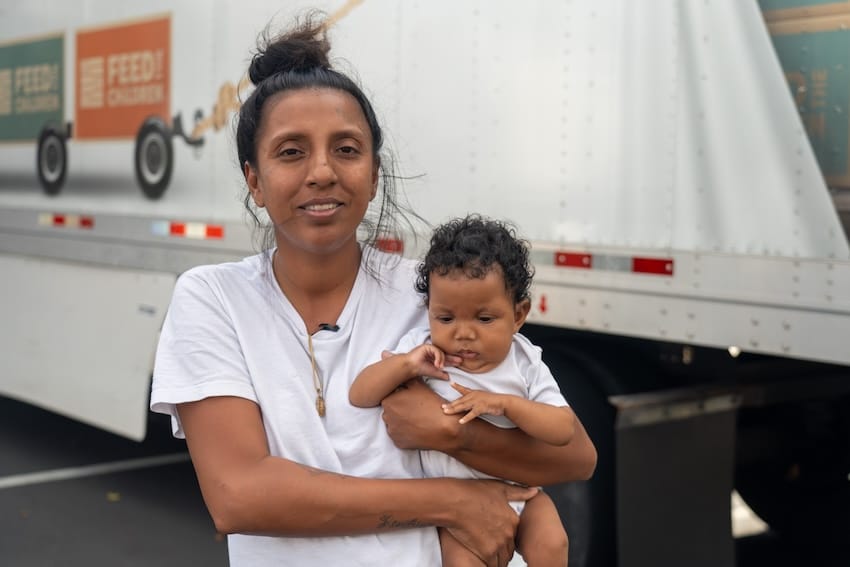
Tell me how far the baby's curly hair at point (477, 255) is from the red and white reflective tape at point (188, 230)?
3.17 metres

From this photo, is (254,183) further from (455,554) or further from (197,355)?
(455,554)

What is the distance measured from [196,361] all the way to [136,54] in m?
4.16

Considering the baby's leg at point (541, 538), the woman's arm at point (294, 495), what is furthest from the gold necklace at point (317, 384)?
the baby's leg at point (541, 538)

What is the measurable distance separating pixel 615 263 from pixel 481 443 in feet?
5.83

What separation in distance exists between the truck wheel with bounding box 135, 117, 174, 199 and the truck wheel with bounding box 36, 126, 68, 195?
88cm

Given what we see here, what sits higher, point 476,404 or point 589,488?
point 476,404

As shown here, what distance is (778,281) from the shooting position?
3158mm

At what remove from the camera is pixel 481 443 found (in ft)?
6.23

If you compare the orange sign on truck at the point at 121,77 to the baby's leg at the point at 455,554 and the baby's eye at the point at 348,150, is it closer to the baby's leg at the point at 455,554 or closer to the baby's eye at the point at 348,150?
the baby's eye at the point at 348,150

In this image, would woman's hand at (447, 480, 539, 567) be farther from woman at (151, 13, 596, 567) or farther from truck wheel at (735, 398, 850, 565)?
truck wheel at (735, 398, 850, 565)

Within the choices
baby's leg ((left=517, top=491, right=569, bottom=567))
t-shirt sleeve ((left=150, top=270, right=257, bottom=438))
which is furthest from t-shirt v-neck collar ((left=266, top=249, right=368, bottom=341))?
baby's leg ((left=517, top=491, right=569, bottom=567))

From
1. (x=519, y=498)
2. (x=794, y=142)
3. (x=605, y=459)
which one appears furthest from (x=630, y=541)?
(x=519, y=498)

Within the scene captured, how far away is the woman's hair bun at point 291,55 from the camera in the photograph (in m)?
2.02

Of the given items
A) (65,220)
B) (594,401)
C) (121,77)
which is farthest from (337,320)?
(65,220)
